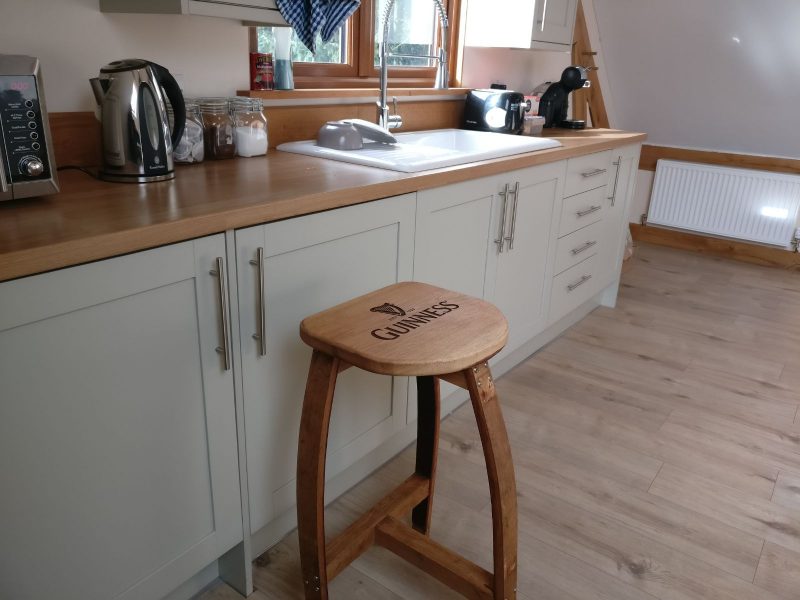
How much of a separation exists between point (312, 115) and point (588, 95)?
2.76m

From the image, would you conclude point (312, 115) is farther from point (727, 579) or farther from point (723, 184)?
point (723, 184)

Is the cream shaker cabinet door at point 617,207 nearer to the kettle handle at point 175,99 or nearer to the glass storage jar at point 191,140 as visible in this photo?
the glass storage jar at point 191,140

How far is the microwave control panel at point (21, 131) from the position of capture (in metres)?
1.15

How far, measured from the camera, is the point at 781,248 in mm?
4414

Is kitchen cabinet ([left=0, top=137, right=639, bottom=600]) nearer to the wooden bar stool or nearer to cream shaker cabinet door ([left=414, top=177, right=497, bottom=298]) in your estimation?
cream shaker cabinet door ([left=414, top=177, right=497, bottom=298])

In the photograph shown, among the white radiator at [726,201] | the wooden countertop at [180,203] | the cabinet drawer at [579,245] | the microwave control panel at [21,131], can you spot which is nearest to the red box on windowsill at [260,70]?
the wooden countertop at [180,203]

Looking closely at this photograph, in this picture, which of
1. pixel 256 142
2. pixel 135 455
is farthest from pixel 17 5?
pixel 135 455

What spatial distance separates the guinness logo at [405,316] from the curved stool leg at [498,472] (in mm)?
140

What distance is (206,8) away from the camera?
1491 millimetres

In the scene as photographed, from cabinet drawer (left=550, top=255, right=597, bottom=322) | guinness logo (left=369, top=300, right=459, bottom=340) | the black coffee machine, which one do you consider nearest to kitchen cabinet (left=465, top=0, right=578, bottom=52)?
the black coffee machine

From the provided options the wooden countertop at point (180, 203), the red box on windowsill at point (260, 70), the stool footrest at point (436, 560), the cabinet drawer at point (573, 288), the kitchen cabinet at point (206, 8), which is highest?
the kitchen cabinet at point (206, 8)

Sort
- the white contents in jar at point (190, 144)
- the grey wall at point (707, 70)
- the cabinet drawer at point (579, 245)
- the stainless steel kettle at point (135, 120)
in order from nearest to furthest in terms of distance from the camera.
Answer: the stainless steel kettle at point (135, 120)
the white contents in jar at point (190, 144)
the cabinet drawer at point (579, 245)
the grey wall at point (707, 70)

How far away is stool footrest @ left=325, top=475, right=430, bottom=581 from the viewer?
4.79 feet

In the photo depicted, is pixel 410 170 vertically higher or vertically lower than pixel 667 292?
higher
